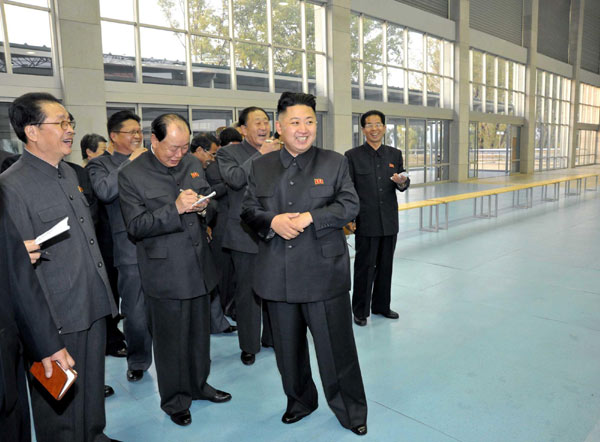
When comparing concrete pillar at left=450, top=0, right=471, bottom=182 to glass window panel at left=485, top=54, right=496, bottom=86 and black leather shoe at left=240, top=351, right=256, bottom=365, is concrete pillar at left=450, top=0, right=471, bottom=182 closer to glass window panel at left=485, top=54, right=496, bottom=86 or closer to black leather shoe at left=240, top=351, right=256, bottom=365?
glass window panel at left=485, top=54, right=496, bottom=86

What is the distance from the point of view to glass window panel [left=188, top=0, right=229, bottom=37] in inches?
383

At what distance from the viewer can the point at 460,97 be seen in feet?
55.4

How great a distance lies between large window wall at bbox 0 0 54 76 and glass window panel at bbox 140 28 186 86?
1.79 metres

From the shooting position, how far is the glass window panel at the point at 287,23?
11.3 metres

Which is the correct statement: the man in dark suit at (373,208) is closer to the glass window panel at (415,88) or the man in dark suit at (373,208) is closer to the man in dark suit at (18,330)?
the man in dark suit at (18,330)

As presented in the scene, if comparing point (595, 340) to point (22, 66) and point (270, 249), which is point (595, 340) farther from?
point (22, 66)

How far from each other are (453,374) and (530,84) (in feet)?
71.8

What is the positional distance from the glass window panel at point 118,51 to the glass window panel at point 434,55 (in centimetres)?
1085

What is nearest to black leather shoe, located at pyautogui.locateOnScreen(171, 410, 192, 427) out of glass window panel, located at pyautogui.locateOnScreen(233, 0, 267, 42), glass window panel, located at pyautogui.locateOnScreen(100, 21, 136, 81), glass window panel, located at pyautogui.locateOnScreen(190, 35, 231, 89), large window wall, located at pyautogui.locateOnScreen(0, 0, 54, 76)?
large window wall, located at pyautogui.locateOnScreen(0, 0, 54, 76)

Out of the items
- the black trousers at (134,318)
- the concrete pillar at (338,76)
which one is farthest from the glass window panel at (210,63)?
the black trousers at (134,318)

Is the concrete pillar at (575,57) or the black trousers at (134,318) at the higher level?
the concrete pillar at (575,57)

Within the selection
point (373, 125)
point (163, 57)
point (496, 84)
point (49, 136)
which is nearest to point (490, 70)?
point (496, 84)

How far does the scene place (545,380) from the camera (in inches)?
113

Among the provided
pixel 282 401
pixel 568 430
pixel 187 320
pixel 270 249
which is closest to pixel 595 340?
pixel 568 430
